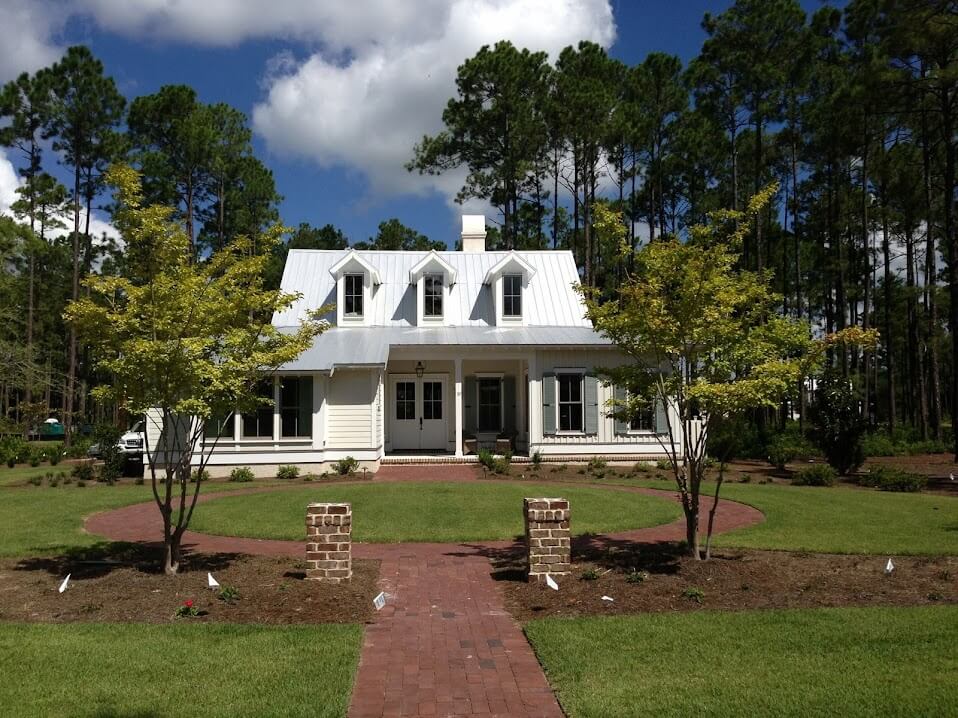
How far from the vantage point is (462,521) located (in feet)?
38.2

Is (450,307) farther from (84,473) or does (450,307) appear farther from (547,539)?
(547,539)

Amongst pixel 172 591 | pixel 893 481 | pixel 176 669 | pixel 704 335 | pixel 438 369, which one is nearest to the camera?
pixel 176 669

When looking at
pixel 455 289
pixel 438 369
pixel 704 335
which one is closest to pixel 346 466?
pixel 438 369

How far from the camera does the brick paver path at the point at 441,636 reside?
15.5 feet

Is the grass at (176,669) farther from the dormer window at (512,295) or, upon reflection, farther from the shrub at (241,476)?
the dormer window at (512,295)

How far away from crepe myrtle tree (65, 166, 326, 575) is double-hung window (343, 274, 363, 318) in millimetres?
13789

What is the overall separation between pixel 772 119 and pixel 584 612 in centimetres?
2714

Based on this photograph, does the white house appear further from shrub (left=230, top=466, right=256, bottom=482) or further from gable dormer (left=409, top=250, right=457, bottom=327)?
shrub (left=230, top=466, right=256, bottom=482)

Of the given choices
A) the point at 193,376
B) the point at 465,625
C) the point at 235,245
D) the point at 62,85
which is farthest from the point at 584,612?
the point at 62,85

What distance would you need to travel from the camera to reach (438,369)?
2258 centimetres

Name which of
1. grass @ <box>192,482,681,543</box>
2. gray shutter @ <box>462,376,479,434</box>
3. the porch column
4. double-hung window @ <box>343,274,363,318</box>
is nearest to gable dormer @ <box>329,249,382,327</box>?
double-hung window @ <box>343,274,363,318</box>

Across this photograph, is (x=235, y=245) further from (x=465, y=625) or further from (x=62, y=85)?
(x=62, y=85)

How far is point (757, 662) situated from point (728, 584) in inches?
92.1

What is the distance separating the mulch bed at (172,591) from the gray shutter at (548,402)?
12.0 meters
